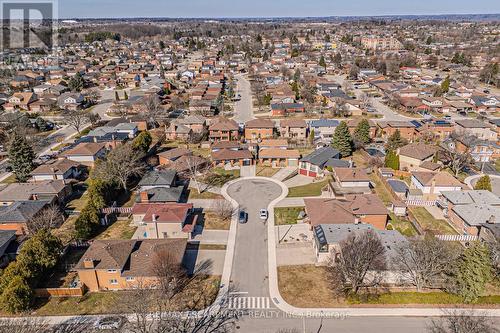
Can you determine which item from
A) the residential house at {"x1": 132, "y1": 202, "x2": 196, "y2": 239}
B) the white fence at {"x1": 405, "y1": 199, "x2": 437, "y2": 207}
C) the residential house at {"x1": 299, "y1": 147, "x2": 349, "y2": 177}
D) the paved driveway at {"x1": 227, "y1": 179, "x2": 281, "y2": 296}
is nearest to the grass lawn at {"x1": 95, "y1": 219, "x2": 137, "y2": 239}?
the residential house at {"x1": 132, "y1": 202, "x2": 196, "y2": 239}

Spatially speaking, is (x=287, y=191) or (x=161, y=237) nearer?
(x=161, y=237)

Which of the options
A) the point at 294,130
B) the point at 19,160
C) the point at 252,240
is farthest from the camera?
the point at 294,130

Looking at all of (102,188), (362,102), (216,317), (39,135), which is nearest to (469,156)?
(362,102)

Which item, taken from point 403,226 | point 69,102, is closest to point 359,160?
point 403,226

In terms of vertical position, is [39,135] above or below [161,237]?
above

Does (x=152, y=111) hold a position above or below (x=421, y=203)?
above

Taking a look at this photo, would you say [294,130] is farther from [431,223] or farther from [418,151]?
[431,223]

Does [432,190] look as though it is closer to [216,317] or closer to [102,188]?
[216,317]
